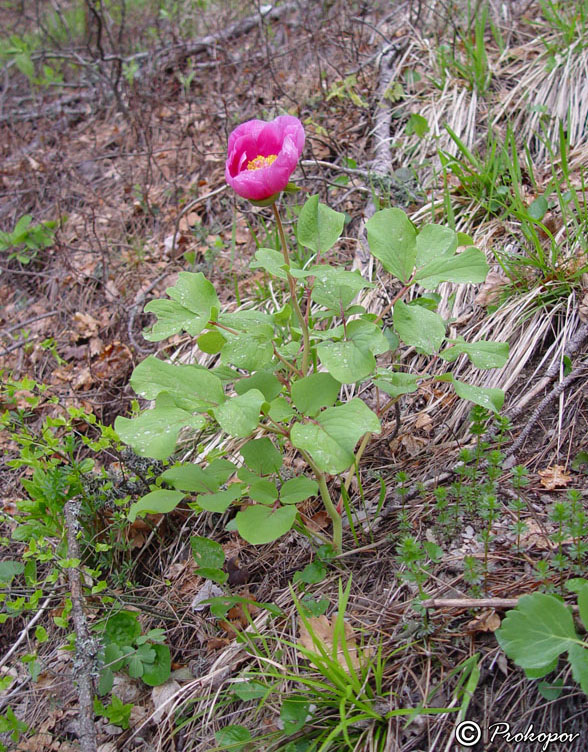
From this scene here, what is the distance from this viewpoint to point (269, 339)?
4.63 ft

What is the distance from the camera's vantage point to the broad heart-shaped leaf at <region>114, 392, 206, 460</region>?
3.98ft

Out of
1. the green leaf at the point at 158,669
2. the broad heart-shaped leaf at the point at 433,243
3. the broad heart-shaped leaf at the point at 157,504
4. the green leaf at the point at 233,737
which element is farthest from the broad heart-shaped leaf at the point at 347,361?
the green leaf at the point at 158,669

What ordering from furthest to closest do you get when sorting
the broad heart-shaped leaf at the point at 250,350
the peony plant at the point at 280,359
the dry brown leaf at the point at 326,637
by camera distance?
the dry brown leaf at the point at 326,637 < the broad heart-shaped leaf at the point at 250,350 < the peony plant at the point at 280,359

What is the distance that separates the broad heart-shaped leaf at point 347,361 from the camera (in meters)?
1.30

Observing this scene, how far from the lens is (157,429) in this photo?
4.11 ft

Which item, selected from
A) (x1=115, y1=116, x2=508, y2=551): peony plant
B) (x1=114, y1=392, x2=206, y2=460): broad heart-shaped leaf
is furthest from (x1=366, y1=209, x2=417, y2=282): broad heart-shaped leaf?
(x1=114, y1=392, x2=206, y2=460): broad heart-shaped leaf

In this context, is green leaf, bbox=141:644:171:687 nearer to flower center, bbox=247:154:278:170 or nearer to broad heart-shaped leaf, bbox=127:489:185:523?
broad heart-shaped leaf, bbox=127:489:185:523

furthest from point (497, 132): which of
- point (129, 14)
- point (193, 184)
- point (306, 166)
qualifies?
point (129, 14)

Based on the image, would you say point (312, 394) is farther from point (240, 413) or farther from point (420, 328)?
point (420, 328)

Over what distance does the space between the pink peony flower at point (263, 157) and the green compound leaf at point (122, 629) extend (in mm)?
1290

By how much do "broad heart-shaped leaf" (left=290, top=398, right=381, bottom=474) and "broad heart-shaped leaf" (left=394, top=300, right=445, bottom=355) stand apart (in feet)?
0.77

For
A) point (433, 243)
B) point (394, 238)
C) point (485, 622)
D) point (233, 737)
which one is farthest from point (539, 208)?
point (233, 737)

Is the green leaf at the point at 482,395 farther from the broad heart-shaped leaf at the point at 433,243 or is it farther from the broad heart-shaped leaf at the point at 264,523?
the broad heart-shaped leaf at the point at 264,523

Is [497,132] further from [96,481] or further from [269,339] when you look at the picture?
[96,481]
